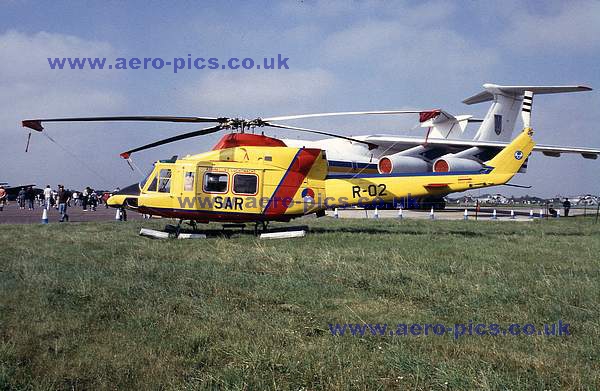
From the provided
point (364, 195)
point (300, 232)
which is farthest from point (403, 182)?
Answer: point (300, 232)

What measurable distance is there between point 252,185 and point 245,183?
0.67 feet

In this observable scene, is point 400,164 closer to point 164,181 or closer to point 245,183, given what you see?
Result: point 245,183

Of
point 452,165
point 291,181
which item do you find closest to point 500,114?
point 452,165

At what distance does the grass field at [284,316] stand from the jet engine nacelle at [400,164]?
1665cm

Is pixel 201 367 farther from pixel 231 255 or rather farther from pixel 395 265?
pixel 231 255

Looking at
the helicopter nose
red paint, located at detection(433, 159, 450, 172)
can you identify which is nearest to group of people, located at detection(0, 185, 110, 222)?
the helicopter nose

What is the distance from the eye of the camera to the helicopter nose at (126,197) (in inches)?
552

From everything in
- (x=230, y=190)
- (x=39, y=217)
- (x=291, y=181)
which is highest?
(x=291, y=181)

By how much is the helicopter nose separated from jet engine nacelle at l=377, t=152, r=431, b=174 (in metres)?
15.5

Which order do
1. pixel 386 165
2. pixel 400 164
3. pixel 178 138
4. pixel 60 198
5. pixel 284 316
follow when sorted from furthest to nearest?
1. pixel 400 164
2. pixel 386 165
3. pixel 60 198
4. pixel 178 138
5. pixel 284 316

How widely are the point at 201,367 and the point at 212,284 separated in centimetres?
290

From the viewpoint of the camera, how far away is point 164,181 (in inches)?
537

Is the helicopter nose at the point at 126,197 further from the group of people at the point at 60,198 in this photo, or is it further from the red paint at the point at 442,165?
the red paint at the point at 442,165

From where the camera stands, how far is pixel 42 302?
5730mm
